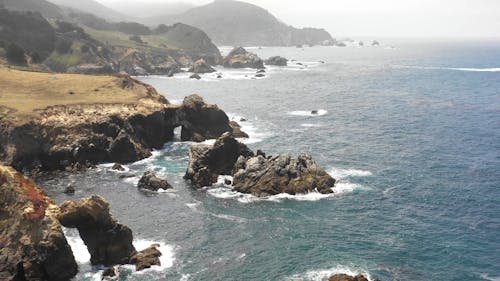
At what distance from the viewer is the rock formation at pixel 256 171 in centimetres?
7294

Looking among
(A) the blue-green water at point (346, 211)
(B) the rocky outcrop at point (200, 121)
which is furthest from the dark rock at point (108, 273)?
(B) the rocky outcrop at point (200, 121)

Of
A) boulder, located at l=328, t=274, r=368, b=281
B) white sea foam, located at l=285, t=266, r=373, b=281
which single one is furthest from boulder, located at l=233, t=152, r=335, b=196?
boulder, located at l=328, t=274, r=368, b=281

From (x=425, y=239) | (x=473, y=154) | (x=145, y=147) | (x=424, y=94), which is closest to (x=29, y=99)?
(x=145, y=147)

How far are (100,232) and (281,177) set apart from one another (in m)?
31.2

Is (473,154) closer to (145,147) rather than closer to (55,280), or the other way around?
(145,147)

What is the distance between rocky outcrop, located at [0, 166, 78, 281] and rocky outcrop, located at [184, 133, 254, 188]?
3010cm

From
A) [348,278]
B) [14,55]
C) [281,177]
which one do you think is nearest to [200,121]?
[281,177]

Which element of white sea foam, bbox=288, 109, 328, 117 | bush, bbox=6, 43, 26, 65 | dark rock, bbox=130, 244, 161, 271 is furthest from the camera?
bush, bbox=6, 43, 26, 65

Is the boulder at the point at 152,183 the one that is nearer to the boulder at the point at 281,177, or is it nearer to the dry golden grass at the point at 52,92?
the boulder at the point at 281,177

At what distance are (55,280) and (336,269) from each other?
29.6 metres

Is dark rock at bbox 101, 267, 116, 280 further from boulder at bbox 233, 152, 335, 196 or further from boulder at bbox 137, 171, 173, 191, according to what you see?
boulder at bbox 233, 152, 335, 196

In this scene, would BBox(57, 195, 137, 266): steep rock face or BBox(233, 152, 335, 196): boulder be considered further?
BBox(233, 152, 335, 196): boulder

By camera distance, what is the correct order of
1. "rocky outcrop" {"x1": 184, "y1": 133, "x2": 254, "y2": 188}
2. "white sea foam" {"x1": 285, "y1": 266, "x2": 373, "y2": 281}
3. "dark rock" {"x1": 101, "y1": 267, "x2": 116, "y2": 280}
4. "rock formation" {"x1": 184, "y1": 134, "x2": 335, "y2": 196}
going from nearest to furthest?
1. "dark rock" {"x1": 101, "y1": 267, "x2": 116, "y2": 280}
2. "white sea foam" {"x1": 285, "y1": 266, "x2": 373, "y2": 281}
3. "rock formation" {"x1": 184, "y1": 134, "x2": 335, "y2": 196}
4. "rocky outcrop" {"x1": 184, "y1": 133, "x2": 254, "y2": 188}

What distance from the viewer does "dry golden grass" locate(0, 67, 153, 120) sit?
91606 millimetres
